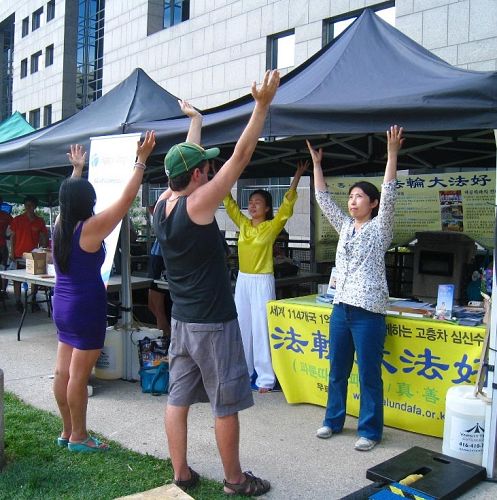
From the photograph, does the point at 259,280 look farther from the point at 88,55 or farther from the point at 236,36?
the point at 88,55

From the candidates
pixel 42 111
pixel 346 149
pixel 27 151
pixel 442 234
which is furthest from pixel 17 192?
pixel 42 111

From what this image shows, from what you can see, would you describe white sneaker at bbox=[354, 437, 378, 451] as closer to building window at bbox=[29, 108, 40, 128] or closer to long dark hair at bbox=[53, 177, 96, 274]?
long dark hair at bbox=[53, 177, 96, 274]

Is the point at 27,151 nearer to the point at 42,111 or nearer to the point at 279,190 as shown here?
the point at 279,190

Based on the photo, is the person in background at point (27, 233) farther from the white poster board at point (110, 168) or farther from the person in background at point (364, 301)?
the person in background at point (364, 301)

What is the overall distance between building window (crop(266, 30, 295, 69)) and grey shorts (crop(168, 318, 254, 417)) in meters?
13.7

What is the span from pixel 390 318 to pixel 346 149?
2.82 m

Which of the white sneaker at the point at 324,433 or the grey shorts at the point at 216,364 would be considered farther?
the white sneaker at the point at 324,433

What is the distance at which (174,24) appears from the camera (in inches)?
784

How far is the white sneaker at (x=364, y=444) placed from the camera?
372 centimetres

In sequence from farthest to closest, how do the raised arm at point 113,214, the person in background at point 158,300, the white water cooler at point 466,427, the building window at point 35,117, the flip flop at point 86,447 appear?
the building window at point 35,117 < the person in background at point 158,300 < the flip flop at point 86,447 < the white water cooler at point 466,427 < the raised arm at point 113,214

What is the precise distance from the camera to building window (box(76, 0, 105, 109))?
2891cm

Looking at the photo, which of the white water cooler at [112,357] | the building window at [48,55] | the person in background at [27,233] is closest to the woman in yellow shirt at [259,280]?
the white water cooler at [112,357]

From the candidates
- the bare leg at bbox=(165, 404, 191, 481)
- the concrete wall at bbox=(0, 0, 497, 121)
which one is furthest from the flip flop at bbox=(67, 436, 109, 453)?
the concrete wall at bbox=(0, 0, 497, 121)

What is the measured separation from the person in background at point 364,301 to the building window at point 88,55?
27466 millimetres
